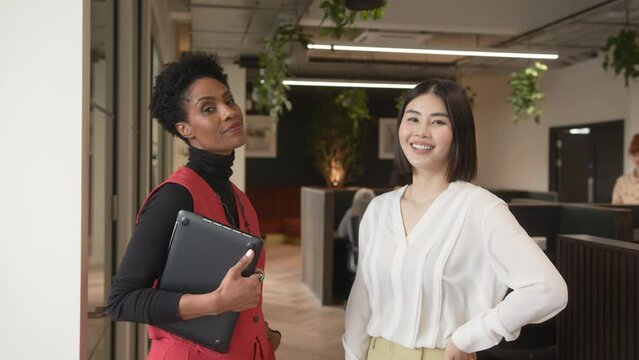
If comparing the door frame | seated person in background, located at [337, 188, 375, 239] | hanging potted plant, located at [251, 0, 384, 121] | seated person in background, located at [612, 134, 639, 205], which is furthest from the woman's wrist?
the door frame

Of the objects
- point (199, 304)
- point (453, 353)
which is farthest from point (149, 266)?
point (453, 353)

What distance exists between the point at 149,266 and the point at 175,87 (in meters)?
0.49

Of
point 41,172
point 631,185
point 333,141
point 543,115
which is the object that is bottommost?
point 631,185

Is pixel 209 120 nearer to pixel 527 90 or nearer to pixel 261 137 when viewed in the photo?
pixel 527 90

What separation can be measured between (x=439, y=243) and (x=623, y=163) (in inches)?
361

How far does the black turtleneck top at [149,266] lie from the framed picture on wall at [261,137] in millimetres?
11725

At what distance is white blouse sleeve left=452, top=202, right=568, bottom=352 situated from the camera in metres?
1.42

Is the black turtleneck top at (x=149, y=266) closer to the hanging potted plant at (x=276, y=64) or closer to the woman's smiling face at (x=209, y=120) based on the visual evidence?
the woman's smiling face at (x=209, y=120)

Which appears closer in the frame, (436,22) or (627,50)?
(627,50)

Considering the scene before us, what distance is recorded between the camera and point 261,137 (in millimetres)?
13266

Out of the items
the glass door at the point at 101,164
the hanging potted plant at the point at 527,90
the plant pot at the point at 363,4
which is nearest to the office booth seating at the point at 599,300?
the glass door at the point at 101,164

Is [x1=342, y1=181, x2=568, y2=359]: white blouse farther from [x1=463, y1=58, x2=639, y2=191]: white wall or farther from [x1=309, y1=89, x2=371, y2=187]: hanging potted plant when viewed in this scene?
[x1=309, y1=89, x2=371, y2=187]: hanging potted plant

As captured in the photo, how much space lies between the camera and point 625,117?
9344 mm

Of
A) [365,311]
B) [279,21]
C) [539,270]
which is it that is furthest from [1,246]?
[279,21]
